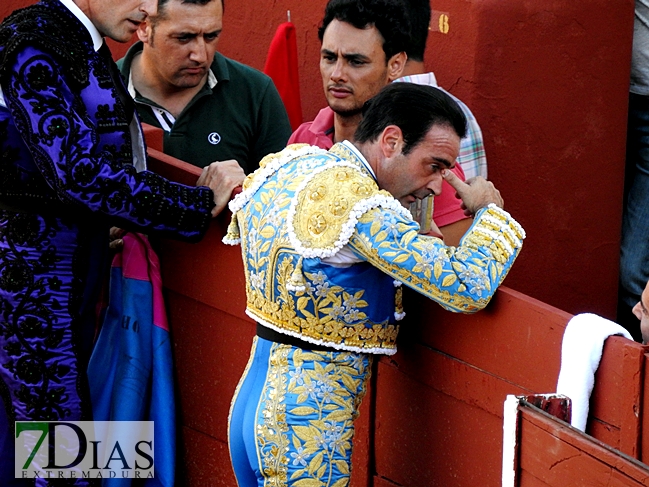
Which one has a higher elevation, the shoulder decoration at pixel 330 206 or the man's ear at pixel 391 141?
the man's ear at pixel 391 141

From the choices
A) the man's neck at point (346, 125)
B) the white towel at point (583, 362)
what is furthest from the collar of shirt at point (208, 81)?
the white towel at point (583, 362)

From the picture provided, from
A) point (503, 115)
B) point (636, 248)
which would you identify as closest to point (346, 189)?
point (503, 115)

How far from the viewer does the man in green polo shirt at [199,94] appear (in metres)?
4.21

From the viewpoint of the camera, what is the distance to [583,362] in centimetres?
279

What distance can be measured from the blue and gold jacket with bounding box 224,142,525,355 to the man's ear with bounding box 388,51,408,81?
123 centimetres

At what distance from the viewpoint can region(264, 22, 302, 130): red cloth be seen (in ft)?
17.3

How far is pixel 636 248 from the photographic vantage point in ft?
Answer: 16.8

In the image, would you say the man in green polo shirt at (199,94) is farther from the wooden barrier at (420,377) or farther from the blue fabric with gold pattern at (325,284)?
the blue fabric with gold pattern at (325,284)

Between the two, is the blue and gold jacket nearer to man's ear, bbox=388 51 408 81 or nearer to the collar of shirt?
man's ear, bbox=388 51 408 81

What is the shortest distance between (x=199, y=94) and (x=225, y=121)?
14cm

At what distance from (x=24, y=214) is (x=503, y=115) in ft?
6.96

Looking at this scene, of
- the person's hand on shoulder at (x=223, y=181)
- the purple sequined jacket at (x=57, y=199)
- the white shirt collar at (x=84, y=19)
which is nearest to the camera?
the purple sequined jacket at (x=57, y=199)

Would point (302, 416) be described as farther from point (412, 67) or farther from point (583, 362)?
point (412, 67)

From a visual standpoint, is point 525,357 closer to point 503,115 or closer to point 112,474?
point 112,474
